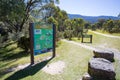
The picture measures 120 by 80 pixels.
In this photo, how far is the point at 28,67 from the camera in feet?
25.3

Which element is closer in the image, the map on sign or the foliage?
the map on sign

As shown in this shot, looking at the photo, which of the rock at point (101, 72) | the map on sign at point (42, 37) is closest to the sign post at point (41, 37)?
the map on sign at point (42, 37)

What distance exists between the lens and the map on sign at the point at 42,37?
27.3 ft

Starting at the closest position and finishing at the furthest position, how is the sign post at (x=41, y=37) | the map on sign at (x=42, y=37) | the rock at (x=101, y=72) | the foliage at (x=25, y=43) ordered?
the rock at (x=101, y=72) < the sign post at (x=41, y=37) < the map on sign at (x=42, y=37) < the foliage at (x=25, y=43)

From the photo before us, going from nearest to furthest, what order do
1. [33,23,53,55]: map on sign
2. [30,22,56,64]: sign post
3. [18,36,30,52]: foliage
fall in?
[30,22,56,64]: sign post
[33,23,53,55]: map on sign
[18,36,30,52]: foliage

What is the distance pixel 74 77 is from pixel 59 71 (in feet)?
3.03

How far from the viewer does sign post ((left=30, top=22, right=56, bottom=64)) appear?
26.7 ft

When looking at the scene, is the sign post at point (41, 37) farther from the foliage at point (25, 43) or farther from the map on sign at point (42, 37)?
the foliage at point (25, 43)

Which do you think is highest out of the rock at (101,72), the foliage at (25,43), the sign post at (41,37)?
the sign post at (41,37)

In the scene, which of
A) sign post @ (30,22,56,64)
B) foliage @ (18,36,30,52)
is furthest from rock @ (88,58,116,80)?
foliage @ (18,36,30,52)

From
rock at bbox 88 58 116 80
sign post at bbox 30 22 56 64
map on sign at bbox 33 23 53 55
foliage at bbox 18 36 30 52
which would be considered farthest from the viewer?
foliage at bbox 18 36 30 52

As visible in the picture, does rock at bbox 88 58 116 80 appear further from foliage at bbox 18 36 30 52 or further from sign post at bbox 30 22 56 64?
foliage at bbox 18 36 30 52

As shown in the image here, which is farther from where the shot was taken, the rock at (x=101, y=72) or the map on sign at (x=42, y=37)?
the map on sign at (x=42, y=37)

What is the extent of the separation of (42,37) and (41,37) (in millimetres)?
91
